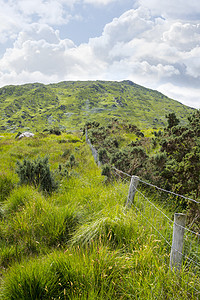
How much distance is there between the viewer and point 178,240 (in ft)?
8.55

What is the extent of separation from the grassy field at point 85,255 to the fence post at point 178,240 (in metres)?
0.14

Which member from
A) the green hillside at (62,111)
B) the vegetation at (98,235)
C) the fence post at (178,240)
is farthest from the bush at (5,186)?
the green hillside at (62,111)

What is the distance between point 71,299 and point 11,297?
774mm

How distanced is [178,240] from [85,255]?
55.6 inches

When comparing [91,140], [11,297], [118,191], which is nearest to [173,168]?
→ [118,191]

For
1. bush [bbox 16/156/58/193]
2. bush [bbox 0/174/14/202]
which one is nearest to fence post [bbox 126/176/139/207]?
bush [bbox 16/156/58/193]

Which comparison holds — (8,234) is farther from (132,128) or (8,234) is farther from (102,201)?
(132,128)

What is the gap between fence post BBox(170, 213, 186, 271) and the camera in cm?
253

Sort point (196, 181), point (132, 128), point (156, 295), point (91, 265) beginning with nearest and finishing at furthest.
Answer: point (156, 295)
point (91, 265)
point (196, 181)
point (132, 128)

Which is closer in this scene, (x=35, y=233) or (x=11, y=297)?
(x=11, y=297)

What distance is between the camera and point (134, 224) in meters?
3.68

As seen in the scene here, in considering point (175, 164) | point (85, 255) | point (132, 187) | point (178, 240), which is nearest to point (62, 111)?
point (175, 164)

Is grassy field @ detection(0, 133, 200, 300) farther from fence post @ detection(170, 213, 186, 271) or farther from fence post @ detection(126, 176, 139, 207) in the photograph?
fence post @ detection(126, 176, 139, 207)

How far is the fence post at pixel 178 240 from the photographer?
2.53 meters
